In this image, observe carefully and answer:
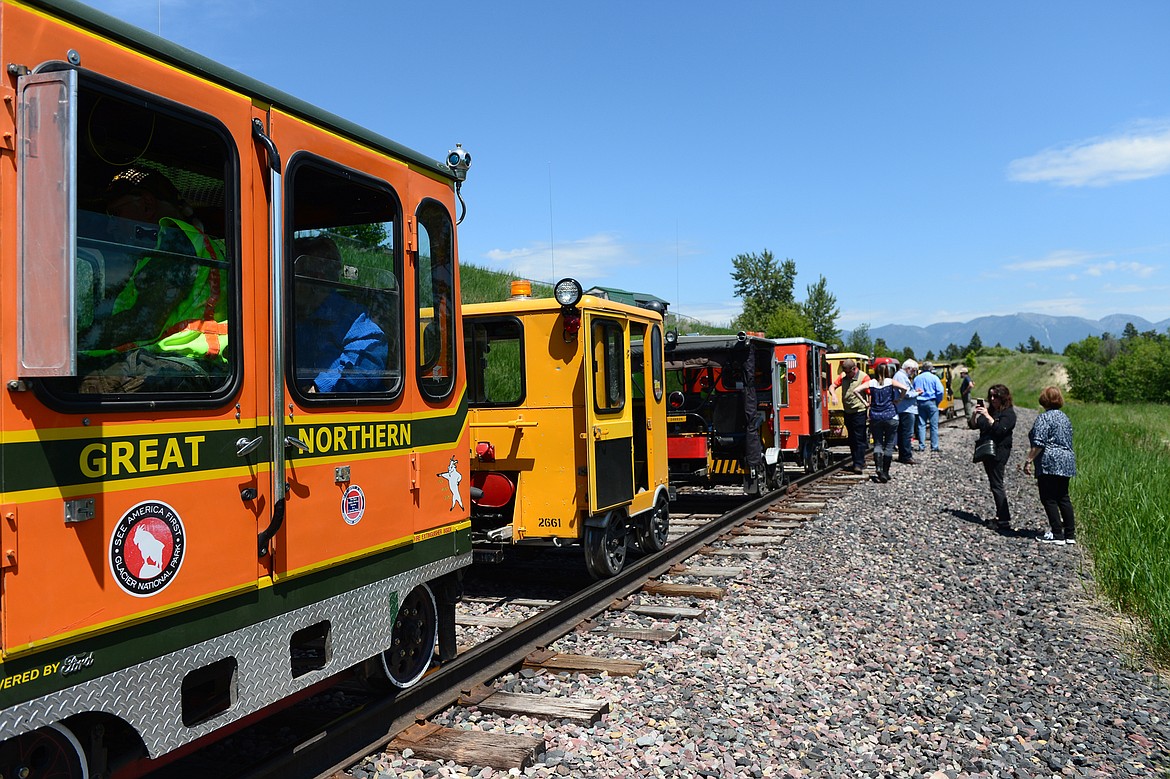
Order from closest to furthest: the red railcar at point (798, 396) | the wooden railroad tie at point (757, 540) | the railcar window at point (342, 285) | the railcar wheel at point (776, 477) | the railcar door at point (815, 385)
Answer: the railcar window at point (342, 285) → the wooden railroad tie at point (757, 540) → the railcar wheel at point (776, 477) → the red railcar at point (798, 396) → the railcar door at point (815, 385)

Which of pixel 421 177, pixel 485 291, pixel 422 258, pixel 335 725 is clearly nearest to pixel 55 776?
pixel 335 725

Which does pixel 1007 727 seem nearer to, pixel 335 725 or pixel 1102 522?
pixel 335 725

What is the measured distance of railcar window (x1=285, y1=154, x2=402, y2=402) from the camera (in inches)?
156

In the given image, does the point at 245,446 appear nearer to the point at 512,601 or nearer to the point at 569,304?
the point at 569,304

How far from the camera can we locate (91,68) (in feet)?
9.56

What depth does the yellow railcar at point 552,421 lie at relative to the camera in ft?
24.4

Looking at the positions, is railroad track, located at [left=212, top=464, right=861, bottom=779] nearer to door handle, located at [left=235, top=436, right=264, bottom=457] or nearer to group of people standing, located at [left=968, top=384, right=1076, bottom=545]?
door handle, located at [left=235, top=436, right=264, bottom=457]

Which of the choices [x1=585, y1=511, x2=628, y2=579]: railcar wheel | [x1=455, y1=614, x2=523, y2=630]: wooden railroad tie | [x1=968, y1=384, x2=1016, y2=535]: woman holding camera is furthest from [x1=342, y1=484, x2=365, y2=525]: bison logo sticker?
[x1=968, y1=384, x2=1016, y2=535]: woman holding camera

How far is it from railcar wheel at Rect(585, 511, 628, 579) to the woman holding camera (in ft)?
17.4

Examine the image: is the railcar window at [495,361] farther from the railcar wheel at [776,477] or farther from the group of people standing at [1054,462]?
the railcar wheel at [776,477]

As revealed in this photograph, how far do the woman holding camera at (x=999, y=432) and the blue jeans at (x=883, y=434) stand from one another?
4454mm

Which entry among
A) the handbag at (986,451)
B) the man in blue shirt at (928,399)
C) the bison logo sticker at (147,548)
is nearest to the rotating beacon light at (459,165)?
the bison logo sticker at (147,548)

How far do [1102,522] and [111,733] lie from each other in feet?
33.0

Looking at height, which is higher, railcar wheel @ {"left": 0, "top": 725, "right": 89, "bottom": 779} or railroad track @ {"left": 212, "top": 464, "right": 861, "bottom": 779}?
railcar wheel @ {"left": 0, "top": 725, "right": 89, "bottom": 779}
